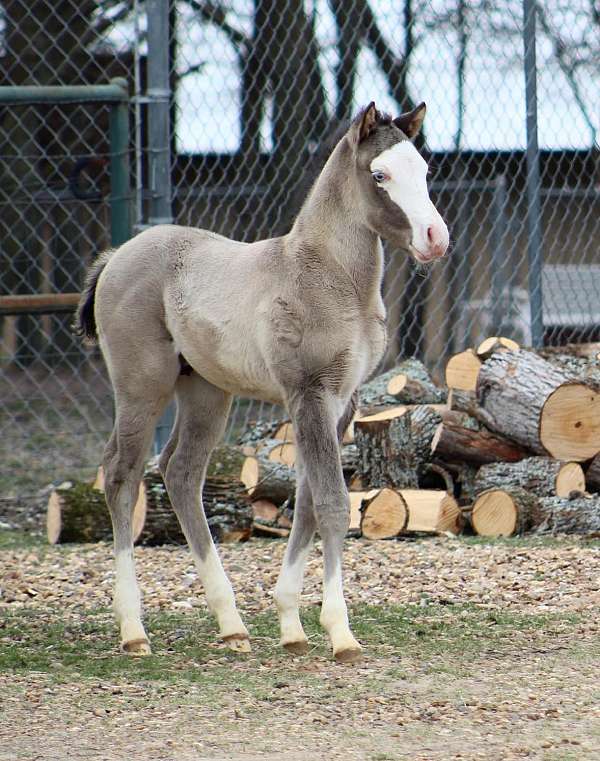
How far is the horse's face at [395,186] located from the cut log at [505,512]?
266cm

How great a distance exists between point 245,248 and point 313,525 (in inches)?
40.7

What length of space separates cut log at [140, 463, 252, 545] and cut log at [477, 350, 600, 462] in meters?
1.43

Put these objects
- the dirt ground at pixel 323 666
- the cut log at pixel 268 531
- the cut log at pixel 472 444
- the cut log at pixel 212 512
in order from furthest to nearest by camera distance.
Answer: the cut log at pixel 472 444 → the cut log at pixel 268 531 → the cut log at pixel 212 512 → the dirt ground at pixel 323 666

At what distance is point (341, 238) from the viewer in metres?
4.30

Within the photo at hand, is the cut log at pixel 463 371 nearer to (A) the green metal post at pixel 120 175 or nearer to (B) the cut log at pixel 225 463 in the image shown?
(B) the cut log at pixel 225 463

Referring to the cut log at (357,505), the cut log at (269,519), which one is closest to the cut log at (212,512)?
the cut log at (269,519)

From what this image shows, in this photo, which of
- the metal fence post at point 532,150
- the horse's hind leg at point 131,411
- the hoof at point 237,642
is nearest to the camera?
the hoof at point 237,642

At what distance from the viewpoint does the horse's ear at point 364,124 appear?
13.5 feet

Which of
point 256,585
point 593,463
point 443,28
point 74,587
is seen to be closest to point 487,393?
point 593,463

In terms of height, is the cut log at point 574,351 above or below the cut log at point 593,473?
above

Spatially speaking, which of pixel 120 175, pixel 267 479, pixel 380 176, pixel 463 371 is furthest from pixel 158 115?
pixel 380 176

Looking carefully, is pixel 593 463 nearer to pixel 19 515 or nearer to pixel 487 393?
pixel 487 393

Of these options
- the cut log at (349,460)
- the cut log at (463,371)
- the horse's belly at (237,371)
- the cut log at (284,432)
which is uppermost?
the horse's belly at (237,371)

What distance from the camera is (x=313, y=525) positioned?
4.31m
